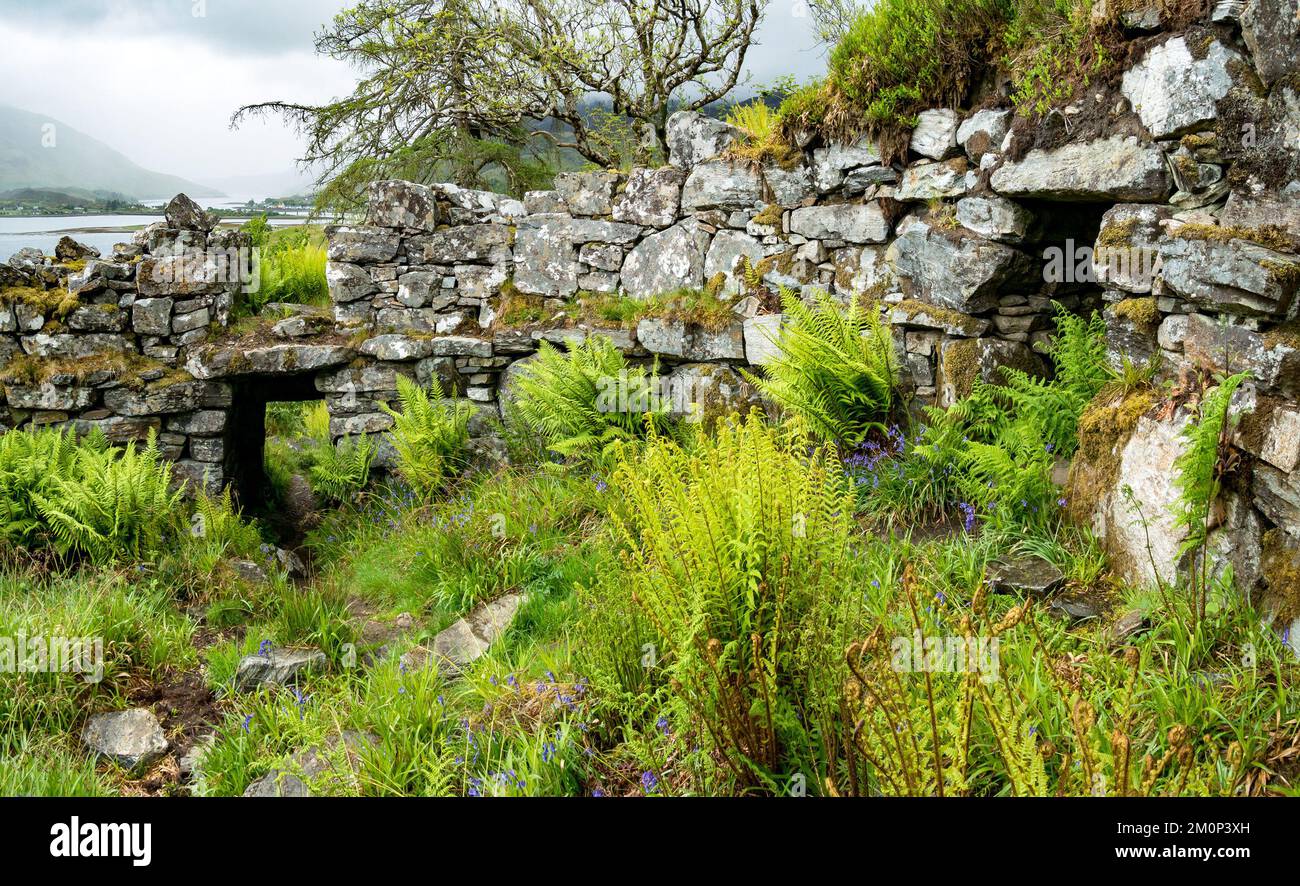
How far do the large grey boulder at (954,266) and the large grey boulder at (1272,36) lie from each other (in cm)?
167

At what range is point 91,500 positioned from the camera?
637cm

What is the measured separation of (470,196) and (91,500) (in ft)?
13.7

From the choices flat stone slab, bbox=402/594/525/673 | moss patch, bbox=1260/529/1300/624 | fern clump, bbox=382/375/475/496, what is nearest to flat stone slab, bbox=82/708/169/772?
flat stone slab, bbox=402/594/525/673

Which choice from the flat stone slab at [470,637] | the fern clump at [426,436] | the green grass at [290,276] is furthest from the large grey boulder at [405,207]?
the flat stone slab at [470,637]

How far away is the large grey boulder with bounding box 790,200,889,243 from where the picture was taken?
20.3 ft

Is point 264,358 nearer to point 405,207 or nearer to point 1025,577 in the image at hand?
point 405,207

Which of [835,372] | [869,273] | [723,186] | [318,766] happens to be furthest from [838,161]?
[318,766]

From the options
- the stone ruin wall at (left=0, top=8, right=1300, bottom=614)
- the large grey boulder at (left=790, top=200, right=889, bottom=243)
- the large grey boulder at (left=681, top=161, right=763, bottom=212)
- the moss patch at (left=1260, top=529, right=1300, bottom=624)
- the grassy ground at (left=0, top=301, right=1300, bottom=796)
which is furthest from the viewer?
the large grey boulder at (left=681, top=161, right=763, bottom=212)

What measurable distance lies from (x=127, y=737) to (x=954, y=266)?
5767 millimetres

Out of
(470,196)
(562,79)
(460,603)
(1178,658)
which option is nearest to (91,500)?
(460,603)

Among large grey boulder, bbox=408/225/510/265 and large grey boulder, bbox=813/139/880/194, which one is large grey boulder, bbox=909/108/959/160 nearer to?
large grey boulder, bbox=813/139/880/194

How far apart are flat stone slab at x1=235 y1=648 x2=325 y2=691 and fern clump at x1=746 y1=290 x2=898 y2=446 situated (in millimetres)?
3419
